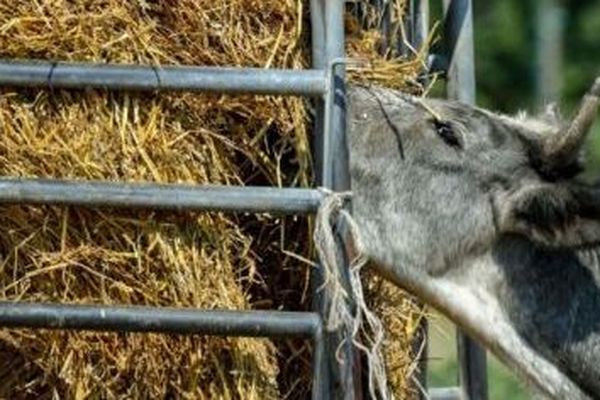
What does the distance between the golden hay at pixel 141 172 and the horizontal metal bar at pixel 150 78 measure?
0.09 metres

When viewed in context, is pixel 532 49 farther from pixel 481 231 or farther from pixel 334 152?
pixel 334 152

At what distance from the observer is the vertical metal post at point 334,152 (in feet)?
16.9

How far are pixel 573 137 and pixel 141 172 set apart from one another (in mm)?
1193

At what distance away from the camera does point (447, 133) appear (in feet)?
19.6

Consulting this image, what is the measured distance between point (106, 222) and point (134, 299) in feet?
0.68

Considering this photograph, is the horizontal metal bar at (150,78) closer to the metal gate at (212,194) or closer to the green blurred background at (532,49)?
the metal gate at (212,194)

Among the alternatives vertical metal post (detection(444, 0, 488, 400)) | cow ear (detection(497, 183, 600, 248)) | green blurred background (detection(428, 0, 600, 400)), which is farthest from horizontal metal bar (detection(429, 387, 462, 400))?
green blurred background (detection(428, 0, 600, 400))

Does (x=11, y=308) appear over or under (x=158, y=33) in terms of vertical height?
under

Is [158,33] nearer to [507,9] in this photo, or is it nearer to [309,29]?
[309,29]

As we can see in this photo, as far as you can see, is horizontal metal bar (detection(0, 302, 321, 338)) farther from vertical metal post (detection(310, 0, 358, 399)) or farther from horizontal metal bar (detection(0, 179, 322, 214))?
horizontal metal bar (detection(0, 179, 322, 214))

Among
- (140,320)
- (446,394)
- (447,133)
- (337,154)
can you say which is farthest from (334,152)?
(446,394)

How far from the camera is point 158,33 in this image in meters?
5.29

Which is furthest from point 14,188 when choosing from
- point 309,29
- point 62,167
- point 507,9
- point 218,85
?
point 507,9

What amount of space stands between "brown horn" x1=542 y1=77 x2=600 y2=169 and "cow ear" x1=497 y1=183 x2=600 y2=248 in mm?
75
